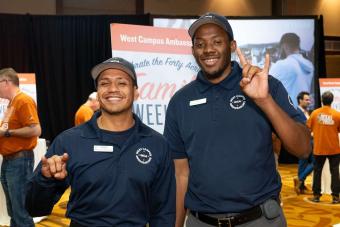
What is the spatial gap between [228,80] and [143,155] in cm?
50

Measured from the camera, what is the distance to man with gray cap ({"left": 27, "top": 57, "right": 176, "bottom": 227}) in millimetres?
1679

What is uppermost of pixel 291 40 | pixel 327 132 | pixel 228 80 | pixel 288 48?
pixel 291 40

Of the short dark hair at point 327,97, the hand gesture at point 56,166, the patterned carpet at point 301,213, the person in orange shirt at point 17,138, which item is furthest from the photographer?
the short dark hair at point 327,97

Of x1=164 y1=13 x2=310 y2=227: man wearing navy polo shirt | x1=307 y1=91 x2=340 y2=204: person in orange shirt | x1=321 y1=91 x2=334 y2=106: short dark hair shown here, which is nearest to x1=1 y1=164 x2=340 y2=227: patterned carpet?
x1=307 y1=91 x2=340 y2=204: person in orange shirt

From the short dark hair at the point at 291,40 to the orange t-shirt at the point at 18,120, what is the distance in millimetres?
5154

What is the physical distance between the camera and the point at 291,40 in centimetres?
800

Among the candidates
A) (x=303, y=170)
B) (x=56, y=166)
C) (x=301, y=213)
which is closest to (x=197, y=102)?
(x=56, y=166)

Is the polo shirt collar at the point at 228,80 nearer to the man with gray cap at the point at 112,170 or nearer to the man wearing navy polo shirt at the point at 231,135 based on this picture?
the man wearing navy polo shirt at the point at 231,135

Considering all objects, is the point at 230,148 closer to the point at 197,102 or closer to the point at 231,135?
the point at 231,135

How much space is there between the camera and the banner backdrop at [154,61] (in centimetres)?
301

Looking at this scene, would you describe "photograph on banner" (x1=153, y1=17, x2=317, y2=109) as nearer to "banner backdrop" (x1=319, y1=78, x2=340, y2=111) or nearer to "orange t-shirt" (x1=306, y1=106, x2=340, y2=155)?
"banner backdrop" (x1=319, y1=78, x2=340, y2=111)

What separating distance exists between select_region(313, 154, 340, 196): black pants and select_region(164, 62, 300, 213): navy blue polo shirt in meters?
4.52

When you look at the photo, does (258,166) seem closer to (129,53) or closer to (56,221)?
(129,53)

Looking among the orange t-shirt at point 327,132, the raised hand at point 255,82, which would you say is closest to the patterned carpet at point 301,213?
the orange t-shirt at point 327,132
